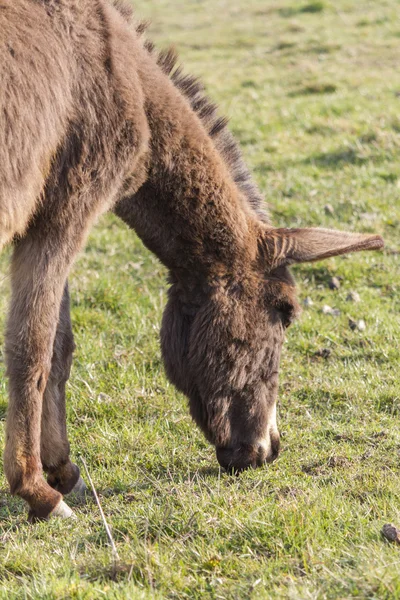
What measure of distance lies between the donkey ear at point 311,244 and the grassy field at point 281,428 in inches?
42.0

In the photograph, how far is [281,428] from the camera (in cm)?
471

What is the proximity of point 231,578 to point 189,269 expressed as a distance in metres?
1.59

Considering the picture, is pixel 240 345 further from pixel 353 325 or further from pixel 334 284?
pixel 334 284

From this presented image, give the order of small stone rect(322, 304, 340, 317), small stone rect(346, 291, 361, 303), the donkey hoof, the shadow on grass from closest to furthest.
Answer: the donkey hoof < small stone rect(322, 304, 340, 317) < small stone rect(346, 291, 361, 303) < the shadow on grass

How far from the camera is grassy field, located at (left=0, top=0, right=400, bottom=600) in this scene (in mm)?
3137

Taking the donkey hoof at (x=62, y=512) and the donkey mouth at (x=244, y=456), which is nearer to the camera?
the donkey hoof at (x=62, y=512)

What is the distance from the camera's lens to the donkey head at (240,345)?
410 cm

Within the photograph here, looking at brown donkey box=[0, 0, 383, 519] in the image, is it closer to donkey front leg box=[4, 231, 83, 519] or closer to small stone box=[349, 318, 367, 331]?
donkey front leg box=[4, 231, 83, 519]

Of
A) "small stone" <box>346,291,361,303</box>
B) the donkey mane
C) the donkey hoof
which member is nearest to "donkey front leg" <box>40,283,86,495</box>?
the donkey hoof

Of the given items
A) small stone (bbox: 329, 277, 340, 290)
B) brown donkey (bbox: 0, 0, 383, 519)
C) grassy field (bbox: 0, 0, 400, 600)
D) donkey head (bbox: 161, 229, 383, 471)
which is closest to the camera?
grassy field (bbox: 0, 0, 400, 600)

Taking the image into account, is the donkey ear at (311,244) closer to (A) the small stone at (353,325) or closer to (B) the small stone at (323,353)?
(B) the small stone at (323,353)

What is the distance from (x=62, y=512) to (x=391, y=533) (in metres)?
1.51

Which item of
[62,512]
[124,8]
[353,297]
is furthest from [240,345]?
[353,297]

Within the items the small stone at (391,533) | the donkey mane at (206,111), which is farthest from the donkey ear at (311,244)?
the small stone at (391,533)
